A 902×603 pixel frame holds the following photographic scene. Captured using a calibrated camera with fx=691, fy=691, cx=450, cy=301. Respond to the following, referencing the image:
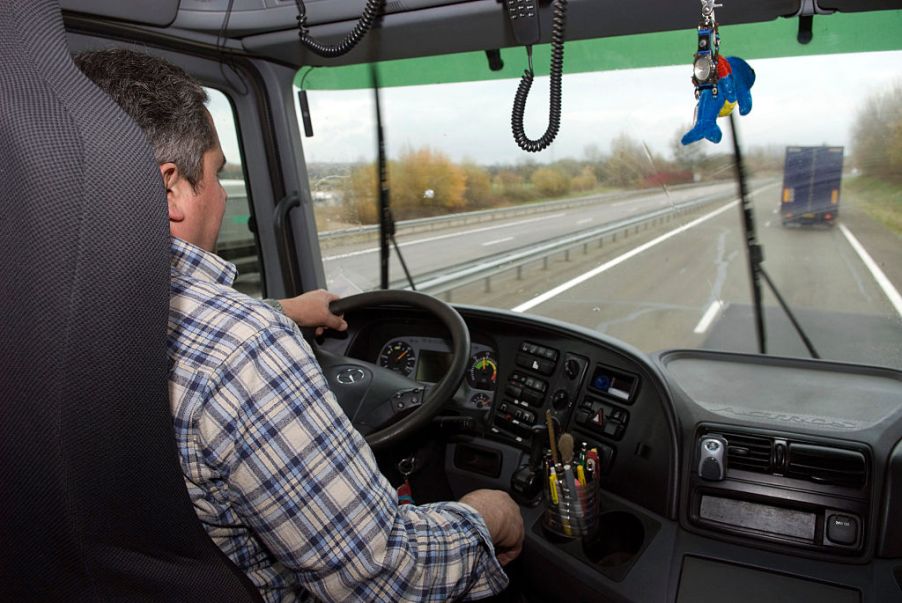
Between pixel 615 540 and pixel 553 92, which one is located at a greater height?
pixel 553 92

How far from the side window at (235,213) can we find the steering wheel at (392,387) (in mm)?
983

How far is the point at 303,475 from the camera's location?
39.9 inches

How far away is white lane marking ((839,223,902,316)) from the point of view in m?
2.08

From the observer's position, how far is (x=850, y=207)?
2.10 meters

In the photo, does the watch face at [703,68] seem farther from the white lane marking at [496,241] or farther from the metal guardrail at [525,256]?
the white lane marking at [496,241]

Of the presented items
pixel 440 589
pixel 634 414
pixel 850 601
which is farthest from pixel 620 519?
pixel 440 589

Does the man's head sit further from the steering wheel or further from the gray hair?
the steering wheel

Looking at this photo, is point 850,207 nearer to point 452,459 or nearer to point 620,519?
point 620,519

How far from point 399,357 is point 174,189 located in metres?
1.47

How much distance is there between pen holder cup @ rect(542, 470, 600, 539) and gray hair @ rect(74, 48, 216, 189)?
136 centimetres

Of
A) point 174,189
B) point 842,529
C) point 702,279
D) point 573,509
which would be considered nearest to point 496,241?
point 702,279

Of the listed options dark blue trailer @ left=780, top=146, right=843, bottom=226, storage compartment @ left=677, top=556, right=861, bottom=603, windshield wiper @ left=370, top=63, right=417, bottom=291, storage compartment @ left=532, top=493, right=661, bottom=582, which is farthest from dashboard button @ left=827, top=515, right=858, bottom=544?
windshield wiper @ left=370, top=63, right=417, bottom=291

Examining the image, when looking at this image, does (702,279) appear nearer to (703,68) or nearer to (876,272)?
(876,272)

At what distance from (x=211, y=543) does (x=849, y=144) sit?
1998 millimetres
